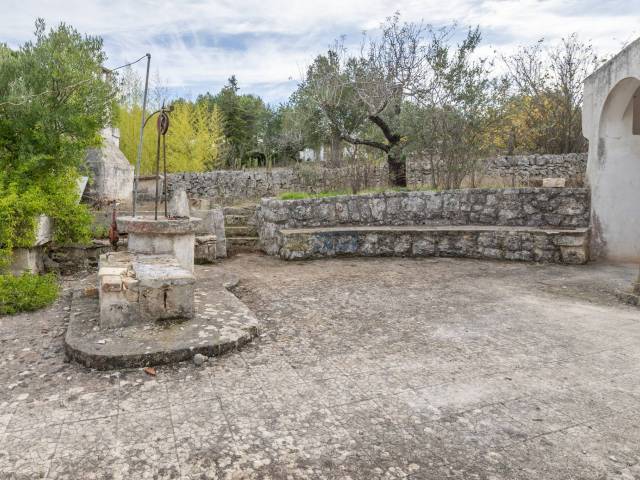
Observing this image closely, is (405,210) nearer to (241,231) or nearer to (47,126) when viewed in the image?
(241,231)

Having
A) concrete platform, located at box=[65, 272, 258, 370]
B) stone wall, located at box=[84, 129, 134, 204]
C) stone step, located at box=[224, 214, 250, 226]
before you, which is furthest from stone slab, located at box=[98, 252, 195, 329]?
stone step, located at box=[224, 214, 250, 226]

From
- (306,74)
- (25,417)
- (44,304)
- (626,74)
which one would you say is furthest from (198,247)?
(306,74)

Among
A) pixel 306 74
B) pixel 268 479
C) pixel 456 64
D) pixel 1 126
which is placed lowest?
pixel 268 479

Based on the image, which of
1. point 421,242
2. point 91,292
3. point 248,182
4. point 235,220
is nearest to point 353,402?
point 91,292

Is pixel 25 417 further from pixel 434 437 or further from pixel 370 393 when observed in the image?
pixel 434 437

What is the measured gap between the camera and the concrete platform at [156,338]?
10.4ft

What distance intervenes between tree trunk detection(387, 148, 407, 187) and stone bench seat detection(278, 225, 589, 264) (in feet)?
10.8

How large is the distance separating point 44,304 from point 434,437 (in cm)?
414

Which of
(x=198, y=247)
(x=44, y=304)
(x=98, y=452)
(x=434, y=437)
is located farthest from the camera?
(x=198, y=247)

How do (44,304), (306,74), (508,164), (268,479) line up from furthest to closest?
(306,74) → (508,164) → (44,304) → (268,479)

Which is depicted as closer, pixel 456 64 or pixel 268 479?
pixel 268 479

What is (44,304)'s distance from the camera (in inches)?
186

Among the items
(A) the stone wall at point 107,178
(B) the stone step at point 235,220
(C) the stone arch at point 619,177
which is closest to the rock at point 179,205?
(A) the stone wall at point 107,178

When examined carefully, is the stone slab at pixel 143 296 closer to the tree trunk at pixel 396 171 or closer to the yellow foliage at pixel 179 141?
the tree trunk at pixel 396 171
